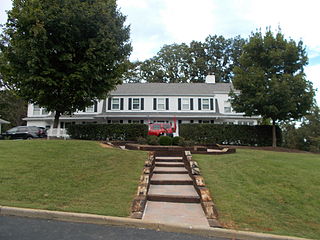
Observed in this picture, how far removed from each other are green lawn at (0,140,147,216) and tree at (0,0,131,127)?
449cm

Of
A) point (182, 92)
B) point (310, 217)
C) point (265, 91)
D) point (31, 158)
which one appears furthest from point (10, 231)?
point (182, 92)

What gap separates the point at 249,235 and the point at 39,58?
12535mm

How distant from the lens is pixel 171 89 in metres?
28.6

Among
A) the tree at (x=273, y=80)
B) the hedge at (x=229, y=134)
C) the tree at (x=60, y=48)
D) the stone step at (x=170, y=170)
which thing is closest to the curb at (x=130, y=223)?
the stone step at (x=170, y=170)

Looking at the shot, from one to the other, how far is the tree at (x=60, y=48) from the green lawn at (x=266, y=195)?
8410 mm

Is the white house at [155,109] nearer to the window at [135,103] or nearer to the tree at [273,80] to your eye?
the window at [135,103]

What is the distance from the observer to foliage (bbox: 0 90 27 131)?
1331 inches

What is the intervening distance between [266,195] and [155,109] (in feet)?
69.4

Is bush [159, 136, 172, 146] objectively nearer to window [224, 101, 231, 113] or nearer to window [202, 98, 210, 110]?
window [202, 98, 210, 110]

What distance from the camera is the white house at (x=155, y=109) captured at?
84.5 ft

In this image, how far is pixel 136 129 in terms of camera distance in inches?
771

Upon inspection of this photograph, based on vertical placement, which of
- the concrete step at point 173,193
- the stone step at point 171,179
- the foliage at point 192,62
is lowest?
the concrete step at point 173,193

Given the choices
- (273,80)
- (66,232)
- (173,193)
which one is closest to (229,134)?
(273,80)

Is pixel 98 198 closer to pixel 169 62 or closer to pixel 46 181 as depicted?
pixel 46 181
